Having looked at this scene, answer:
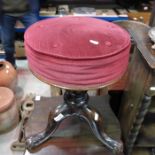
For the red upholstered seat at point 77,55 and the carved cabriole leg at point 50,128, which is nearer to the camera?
the red upholstered seat at point 77,55

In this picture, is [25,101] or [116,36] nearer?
[116,36]

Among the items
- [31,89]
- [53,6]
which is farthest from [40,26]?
[53,6]

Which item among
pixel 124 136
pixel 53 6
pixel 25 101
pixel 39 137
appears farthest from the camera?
pixel 53 6

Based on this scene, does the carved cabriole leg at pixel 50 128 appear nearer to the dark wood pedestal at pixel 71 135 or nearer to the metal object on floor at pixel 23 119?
the dark wood pedestal at pixel 71 135

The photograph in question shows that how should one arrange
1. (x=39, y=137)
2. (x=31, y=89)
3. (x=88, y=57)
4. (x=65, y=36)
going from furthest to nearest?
(x=31, y=89), (x=39, y=137), (x=65, y=36), (x=88, y=57)

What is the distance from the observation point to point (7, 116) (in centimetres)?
149

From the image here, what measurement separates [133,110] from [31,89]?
115 cm

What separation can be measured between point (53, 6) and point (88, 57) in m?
1.80

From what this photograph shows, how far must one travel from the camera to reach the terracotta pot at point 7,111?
4.76 feet

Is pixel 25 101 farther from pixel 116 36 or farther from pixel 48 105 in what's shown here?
pixel 116 36

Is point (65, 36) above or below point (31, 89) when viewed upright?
above

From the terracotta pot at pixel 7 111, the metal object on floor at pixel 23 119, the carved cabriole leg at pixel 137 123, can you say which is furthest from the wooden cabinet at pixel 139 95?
the terracotta pot at pixel 7 111

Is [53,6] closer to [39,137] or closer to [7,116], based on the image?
[7,116]

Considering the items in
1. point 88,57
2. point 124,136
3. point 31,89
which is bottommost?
point 31,89
